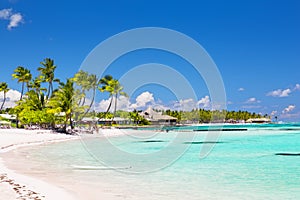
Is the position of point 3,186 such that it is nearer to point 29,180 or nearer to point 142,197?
point 29,180

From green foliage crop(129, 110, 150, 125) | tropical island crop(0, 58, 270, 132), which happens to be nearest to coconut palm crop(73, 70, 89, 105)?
tropical island crop(0, 58, 270, 132)

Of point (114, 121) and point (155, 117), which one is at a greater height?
point (155, 117)

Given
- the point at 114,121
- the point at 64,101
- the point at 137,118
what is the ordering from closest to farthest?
the point at 64,101
the point at 114,121
the point at 137,118

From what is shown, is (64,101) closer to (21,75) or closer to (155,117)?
(21,75)

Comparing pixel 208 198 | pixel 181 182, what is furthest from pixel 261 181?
pixel 208 198

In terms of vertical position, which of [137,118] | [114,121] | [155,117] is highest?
[155,117]

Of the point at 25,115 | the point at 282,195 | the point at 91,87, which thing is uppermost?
the point at 91,87

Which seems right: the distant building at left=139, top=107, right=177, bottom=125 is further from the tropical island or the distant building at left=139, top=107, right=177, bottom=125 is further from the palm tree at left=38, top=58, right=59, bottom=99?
the palm tree at left=38, top=58, right=59, bottom=99

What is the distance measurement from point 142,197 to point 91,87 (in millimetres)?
47926

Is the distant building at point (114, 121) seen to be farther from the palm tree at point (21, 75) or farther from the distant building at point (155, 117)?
the palm tree at point (21, 75)

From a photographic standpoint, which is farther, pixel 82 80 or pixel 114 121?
pixel 114 121

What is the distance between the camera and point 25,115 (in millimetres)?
40875

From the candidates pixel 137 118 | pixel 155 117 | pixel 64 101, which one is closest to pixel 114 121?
pixel 137 118

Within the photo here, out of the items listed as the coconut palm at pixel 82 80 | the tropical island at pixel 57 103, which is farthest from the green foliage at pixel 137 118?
the coconut palm at pixel 82 80
